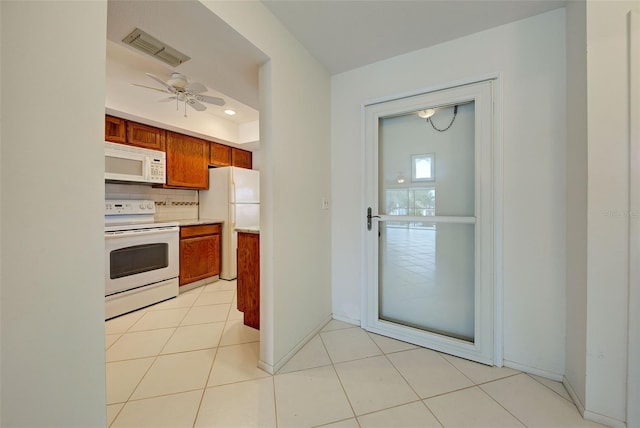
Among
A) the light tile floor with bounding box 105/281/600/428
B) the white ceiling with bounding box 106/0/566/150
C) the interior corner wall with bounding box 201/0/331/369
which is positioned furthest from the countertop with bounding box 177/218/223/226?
the interior corner wall with bounding box 201/0/331/369

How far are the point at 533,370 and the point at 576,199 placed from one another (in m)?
1.13

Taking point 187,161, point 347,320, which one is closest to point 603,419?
point 347,320

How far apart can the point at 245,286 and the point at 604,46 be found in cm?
272

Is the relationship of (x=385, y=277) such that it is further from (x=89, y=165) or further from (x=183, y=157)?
(x=183, y=157)

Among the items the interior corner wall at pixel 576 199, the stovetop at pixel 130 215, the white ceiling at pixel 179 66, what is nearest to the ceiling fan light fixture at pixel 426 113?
the interior corner wall at pixel 576 199

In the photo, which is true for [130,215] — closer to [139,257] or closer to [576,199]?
[139,257]

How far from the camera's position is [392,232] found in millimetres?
2139

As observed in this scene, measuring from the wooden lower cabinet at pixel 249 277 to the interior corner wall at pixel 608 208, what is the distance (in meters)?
2.08

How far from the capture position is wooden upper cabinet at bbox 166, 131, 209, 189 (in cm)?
316

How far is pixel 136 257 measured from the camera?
2.56 m

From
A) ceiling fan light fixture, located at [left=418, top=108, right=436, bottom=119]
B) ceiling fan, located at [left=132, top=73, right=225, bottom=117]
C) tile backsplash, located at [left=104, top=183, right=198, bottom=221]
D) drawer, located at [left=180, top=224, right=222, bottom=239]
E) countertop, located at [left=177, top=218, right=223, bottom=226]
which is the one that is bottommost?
drawer, located at [left=180, top=224, right=222, bottom=239]

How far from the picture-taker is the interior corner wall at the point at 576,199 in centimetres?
126

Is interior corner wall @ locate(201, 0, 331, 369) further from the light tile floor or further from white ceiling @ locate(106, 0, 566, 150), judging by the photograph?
the light tile floor

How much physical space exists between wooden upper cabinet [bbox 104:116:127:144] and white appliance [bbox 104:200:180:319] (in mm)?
693
